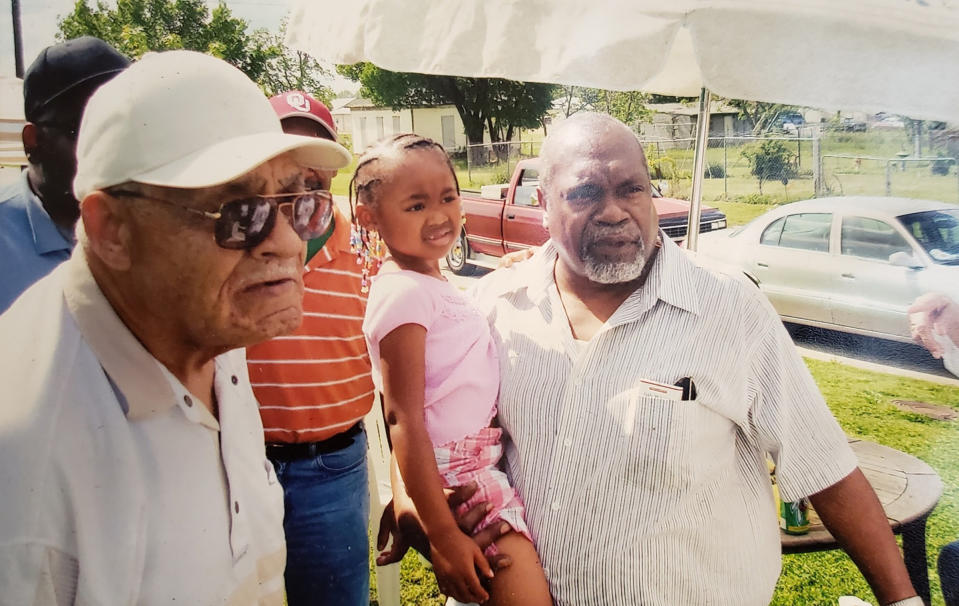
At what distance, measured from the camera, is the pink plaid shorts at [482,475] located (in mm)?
1857

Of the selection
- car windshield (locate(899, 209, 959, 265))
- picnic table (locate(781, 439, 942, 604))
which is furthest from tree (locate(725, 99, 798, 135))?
picnic table (locate(781, 439, 942, 604))

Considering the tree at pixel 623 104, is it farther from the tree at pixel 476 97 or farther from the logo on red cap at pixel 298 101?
the logo on red cap at pixel 298 101

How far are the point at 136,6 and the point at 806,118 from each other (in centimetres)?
1806

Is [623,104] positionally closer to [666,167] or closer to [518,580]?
[666,167]

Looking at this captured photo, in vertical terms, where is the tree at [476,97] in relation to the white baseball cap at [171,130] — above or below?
above

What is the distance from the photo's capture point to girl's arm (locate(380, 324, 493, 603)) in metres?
1.76

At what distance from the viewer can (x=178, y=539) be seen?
3.94 feet

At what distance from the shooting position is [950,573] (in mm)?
2434

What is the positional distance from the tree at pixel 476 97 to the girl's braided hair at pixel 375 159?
7.56 metres

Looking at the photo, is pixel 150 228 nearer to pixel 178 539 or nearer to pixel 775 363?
pixel 178 539

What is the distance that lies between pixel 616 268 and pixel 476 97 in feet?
30.7

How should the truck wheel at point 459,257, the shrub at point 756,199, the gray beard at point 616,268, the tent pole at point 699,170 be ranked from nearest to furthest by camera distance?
the gray beard at point 616,268, the tent pole at point 699,170, the truck wheel at point 459,257, the shrub at point 756,199

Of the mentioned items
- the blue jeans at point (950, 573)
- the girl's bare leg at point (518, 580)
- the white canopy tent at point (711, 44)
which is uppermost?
the white canopy tent at point (711, 44)

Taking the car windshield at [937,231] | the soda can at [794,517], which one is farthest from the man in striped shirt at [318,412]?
the car windshield at [937,231]
